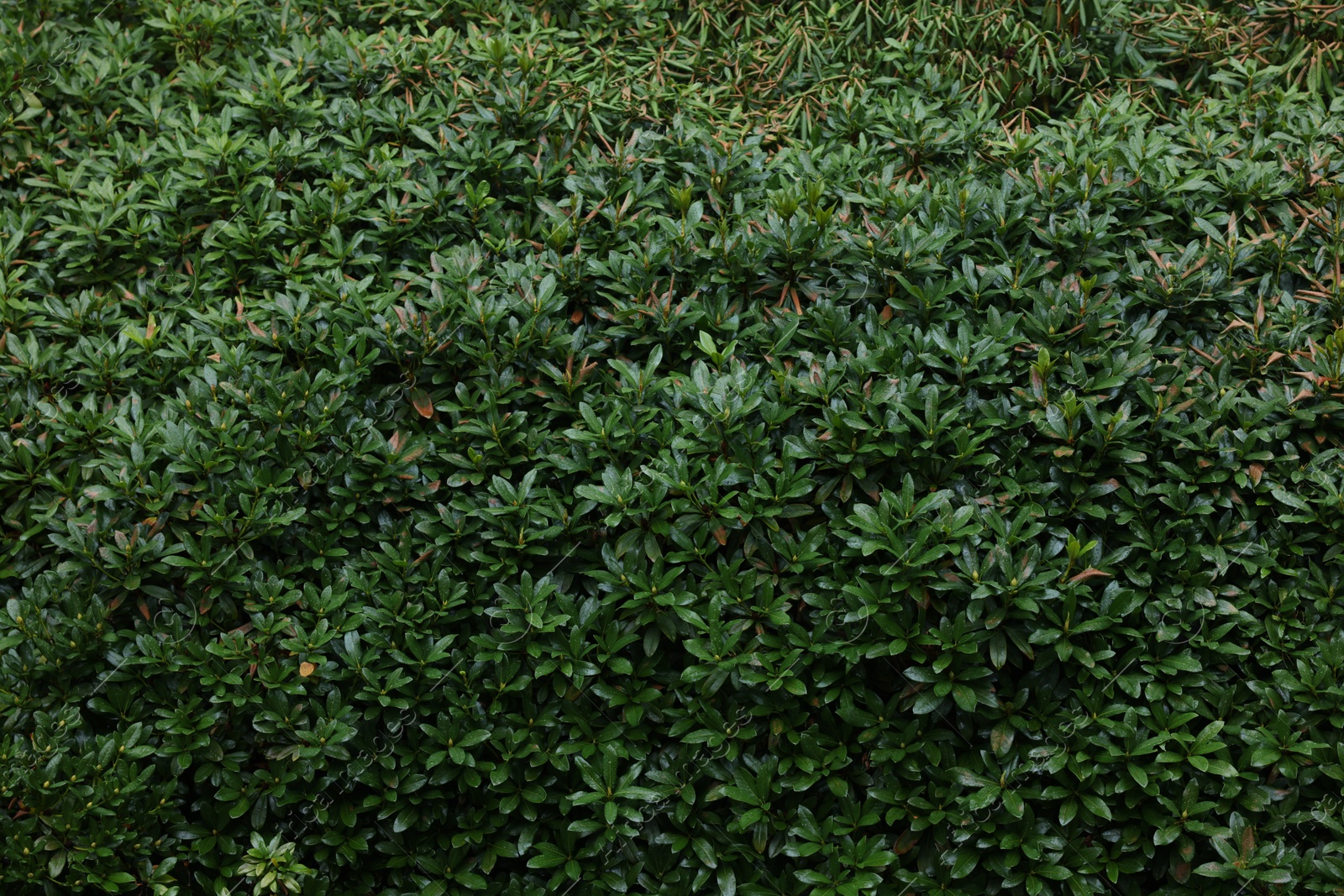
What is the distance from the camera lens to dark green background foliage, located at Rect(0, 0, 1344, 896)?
2.64 metres

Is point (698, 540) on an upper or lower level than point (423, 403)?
lower

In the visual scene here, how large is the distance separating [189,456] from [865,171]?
250 cm

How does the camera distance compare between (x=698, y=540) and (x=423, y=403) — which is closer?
(x=698, y=540)

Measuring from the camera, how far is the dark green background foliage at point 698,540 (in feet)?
8.65

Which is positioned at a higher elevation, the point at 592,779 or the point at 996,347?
the point at 996,347

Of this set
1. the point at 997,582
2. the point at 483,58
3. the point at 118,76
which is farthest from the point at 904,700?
the point at 118,76

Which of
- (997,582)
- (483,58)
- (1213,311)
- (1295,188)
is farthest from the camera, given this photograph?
(483,58)

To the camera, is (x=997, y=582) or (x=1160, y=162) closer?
(x=997, y=582)

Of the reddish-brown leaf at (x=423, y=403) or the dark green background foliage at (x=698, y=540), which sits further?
the reddish-brown leaf at (x=423, y=403)

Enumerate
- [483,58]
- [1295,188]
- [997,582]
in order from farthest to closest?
[483,58] → [1295,188] → [997,582]

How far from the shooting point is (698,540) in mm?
2795

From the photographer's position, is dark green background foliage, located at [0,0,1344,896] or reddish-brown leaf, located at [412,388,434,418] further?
reddish-brown leaf, located at [412,388,434,418]

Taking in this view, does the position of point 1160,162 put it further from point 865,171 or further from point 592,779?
point 592,779

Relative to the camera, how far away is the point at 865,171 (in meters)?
3.79
